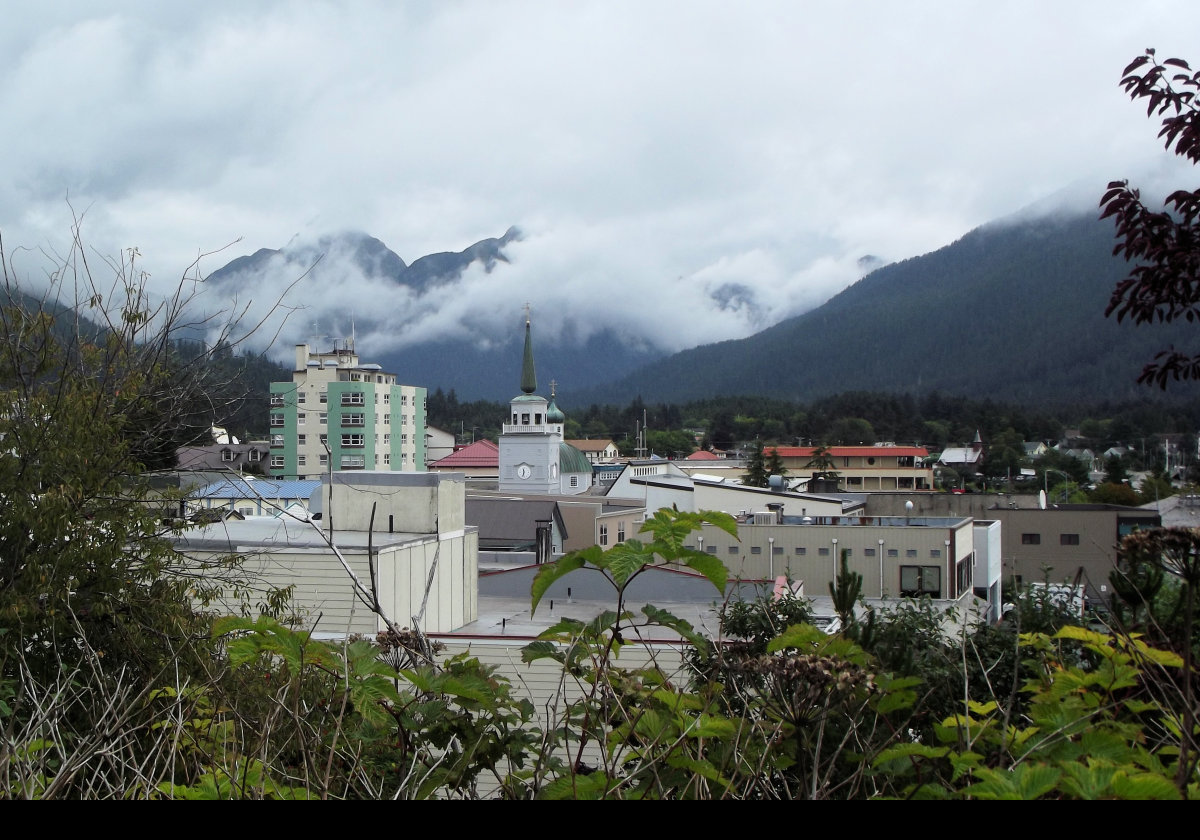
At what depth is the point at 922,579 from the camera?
10.2 ft

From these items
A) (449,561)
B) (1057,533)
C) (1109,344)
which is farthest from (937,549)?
(449,561)

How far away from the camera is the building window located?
3.08m

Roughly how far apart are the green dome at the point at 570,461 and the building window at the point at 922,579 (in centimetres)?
4745

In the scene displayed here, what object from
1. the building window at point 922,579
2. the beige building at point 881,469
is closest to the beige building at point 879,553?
the building window at point 922,579

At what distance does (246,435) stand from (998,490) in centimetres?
380

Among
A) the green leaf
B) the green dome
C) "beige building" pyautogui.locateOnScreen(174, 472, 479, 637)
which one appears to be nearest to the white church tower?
the green dome

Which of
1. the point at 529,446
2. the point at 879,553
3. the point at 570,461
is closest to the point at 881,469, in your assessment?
the point at 879,553

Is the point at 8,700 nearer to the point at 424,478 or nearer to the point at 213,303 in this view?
the point at 213,303

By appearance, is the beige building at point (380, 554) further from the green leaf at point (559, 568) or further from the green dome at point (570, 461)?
the green dome at point (570, 461)

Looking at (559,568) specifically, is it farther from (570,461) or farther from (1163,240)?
(570,461)

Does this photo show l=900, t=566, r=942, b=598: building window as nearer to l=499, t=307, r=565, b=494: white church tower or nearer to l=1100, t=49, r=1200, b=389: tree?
l=1100, t=49, r=1200, b=389: tree

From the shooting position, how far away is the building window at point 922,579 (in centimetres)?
308

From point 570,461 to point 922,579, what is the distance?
49.0m

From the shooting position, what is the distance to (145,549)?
3.97 meters
